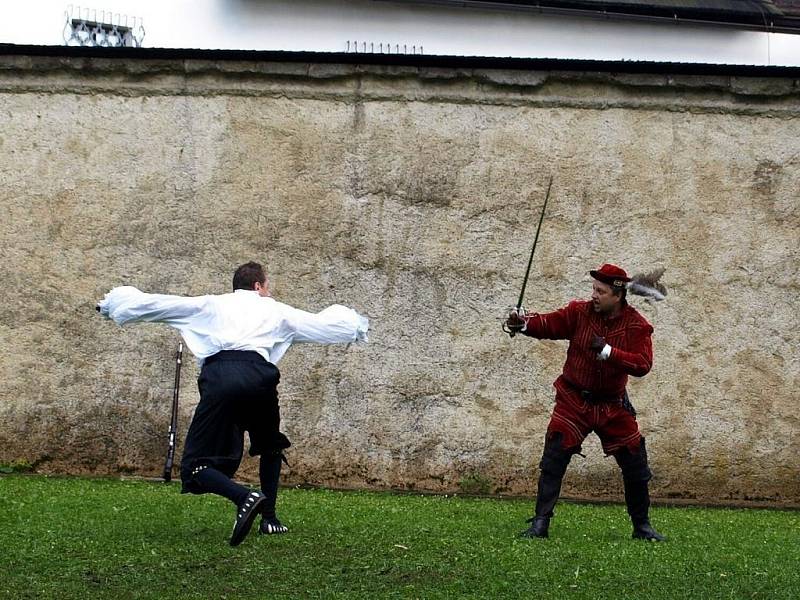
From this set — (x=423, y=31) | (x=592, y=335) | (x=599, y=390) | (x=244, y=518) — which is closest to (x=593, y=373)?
(x=599, y=390)

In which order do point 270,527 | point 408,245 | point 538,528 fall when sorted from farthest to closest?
point 408,245 < point 538,528 < point 270,527

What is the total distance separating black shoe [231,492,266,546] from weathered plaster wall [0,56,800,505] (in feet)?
12.2

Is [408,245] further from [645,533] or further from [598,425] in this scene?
[645,533]

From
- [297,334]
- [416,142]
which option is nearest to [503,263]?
[416,142]

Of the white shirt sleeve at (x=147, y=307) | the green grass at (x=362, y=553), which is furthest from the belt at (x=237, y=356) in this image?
the green grass at (x=362, y=553)

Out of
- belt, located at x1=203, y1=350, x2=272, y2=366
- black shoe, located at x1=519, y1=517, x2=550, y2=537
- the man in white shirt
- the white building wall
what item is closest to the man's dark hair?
the man in white shirt

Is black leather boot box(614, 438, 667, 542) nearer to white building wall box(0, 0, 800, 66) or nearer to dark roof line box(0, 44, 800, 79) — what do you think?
dark roof line box(0, 44, 800, 79)

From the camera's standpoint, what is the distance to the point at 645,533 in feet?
25.5

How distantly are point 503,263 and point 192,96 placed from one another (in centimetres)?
297

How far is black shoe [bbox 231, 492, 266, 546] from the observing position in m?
6.68

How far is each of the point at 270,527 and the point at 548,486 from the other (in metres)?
1.74

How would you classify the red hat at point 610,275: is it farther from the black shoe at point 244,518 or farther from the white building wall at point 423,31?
the white building wall at point 423,31

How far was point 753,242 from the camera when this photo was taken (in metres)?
10.6

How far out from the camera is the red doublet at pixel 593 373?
7844 millimetres
